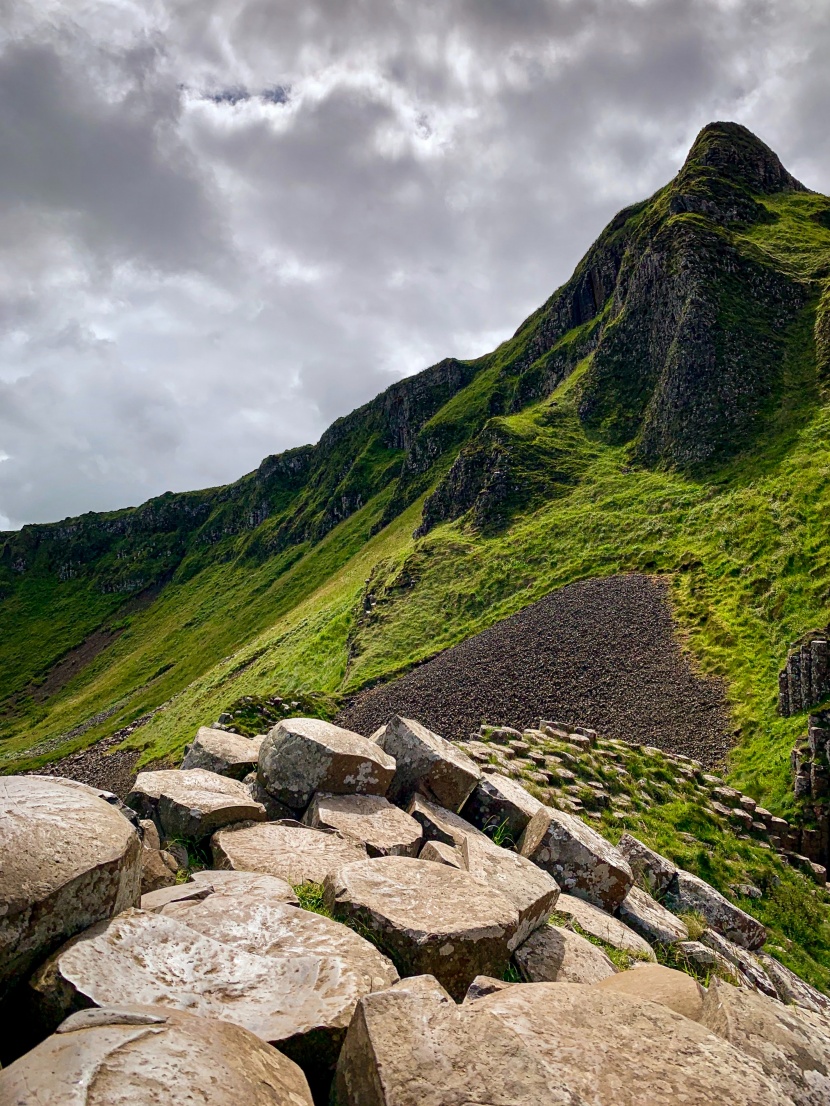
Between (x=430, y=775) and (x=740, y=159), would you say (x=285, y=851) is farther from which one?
(x=740, y=159)

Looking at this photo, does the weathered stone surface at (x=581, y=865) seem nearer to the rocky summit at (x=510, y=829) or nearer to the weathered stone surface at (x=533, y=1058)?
the rocky summit at (x=510, y=829)

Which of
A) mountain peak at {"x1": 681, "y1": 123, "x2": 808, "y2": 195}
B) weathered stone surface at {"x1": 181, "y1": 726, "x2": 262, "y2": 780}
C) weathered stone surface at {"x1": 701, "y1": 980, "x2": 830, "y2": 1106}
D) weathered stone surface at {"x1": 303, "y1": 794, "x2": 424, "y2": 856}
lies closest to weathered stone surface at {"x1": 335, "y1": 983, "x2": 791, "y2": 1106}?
weathered stone surface at {"x1": 701, "y1": 980, "x2": 830, "y2": 1106}

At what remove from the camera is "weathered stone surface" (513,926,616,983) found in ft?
19.7

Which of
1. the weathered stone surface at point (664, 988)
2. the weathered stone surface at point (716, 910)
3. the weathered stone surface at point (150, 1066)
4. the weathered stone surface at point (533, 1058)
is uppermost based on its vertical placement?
the weathered stone surface at point (150, 1066)

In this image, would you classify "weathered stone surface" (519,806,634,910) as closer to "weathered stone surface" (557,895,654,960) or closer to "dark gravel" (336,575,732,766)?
"weathered stone surface" (557,895,654,960)

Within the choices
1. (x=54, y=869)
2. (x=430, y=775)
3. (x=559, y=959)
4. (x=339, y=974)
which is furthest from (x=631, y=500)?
(x=54, y=869)

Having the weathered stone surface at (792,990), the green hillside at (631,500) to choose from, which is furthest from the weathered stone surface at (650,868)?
the green hillside at (631,500)

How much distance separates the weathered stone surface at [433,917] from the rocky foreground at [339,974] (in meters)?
0.02

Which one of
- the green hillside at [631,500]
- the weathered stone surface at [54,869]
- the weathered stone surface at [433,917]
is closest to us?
the weathered stone surface at [54,869]

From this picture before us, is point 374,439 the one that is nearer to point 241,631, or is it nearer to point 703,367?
point 241,631

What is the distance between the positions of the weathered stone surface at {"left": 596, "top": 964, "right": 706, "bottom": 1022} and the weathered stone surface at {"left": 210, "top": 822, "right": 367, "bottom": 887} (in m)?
3.24

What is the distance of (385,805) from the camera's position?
9.38 m

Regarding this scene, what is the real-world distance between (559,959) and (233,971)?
3.72 m

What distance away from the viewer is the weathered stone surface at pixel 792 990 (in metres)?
9.16
